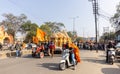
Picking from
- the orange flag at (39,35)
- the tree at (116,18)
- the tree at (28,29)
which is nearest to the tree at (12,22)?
the tree at (28,29)

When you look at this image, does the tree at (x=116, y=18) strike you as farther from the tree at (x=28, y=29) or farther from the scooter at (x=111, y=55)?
the scooter at (x=111, y=55)

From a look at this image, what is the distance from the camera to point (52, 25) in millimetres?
122438

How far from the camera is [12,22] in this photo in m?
96.9

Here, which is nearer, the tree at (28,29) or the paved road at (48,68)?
the paved road at (48,68)

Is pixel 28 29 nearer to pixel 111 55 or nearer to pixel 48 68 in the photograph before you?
pixel 111 55

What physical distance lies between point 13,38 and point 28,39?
9008 mm

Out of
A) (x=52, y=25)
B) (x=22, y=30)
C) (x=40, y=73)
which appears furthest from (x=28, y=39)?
(x=40, y=73)

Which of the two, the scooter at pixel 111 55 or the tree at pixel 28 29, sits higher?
the tree at pixel 28 29

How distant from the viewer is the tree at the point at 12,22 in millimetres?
96625

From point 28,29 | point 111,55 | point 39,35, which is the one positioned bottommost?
point 111,55

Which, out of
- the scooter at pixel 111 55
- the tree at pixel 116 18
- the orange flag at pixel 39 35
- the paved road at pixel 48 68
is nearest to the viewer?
the paved road at pixel 48 68

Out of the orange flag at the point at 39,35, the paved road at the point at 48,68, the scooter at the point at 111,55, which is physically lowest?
the paved road at the point at 48,68

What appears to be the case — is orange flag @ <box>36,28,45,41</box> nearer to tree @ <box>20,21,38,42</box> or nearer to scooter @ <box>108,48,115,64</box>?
scooter @ <box>108,48,115,64</box>

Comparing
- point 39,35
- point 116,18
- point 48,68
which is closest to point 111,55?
point 48,68
